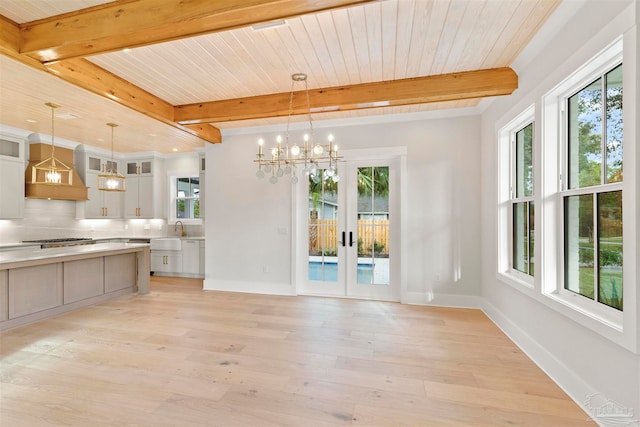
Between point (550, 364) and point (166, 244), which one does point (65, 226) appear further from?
point (550, 364)

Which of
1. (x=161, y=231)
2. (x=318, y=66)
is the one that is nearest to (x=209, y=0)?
(x=318, y=66)

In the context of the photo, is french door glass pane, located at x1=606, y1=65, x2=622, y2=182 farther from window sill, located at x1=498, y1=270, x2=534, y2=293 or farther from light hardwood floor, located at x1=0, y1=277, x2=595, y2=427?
light hardwood floor, located at x1=0, y1=277, x2=595, y2=427

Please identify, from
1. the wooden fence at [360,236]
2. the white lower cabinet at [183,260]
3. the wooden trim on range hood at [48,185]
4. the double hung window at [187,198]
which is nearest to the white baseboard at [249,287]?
the wooden fence at [360,236]

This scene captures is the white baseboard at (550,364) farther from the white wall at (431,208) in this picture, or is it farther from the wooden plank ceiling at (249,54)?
the wooden plank ceiling at (249,54)

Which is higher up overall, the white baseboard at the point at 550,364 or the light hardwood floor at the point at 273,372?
the white baseboard at the point at 550,364

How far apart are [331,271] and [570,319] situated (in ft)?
10.3

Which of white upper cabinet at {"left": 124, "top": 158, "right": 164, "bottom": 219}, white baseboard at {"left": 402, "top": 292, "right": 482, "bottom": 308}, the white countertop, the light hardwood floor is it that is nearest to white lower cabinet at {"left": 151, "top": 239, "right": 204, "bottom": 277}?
white upper cabinet at {"left": 124, "top": 158, "right": 164, "bottom": 219}

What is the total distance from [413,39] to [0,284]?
5.02 metres

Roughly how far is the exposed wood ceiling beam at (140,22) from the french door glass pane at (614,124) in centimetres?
178

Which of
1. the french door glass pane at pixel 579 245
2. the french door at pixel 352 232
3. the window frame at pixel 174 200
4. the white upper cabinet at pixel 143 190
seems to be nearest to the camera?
the french door glass pane at pixel 579 245

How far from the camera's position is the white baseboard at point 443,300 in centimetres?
418

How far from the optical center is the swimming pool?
184 inches

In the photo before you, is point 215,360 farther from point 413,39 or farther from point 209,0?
point 413,39

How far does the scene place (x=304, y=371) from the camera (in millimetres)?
2473
